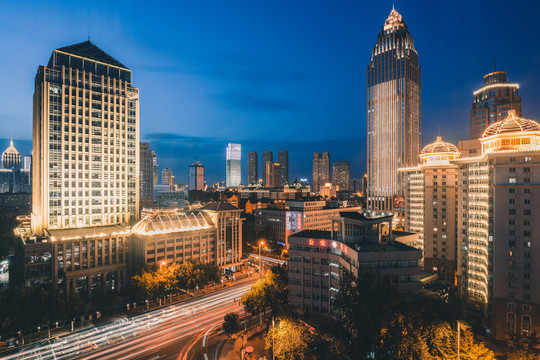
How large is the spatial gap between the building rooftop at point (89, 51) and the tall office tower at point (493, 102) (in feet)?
556

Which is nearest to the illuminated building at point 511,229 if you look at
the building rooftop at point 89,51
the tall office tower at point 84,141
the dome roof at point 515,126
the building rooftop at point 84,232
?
the dome roof at point 515,126

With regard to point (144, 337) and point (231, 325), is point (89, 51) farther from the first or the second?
point (231, 325)

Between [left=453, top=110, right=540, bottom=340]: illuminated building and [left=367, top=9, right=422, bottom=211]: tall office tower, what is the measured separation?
11376 cm

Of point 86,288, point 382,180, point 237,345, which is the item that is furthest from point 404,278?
point 382,180

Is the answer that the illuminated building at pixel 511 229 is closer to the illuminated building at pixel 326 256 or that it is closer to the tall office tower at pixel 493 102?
the illuminated building at pixel 326 256

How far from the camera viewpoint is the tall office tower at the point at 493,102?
14912 centimetres

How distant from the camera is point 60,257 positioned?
76.7 meters

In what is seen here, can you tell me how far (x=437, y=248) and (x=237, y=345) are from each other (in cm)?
7206

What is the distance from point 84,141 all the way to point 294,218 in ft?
301

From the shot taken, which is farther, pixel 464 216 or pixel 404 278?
pixel 464 216

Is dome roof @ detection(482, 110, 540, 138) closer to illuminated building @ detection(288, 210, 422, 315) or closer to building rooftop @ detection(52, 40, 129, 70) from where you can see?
illuminated building @ detection(288, 210, 422, 315)

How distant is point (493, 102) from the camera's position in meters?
153

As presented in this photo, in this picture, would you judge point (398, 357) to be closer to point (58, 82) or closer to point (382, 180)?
point (58, 82)

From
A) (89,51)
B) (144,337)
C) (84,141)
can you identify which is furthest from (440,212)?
(89,51)
